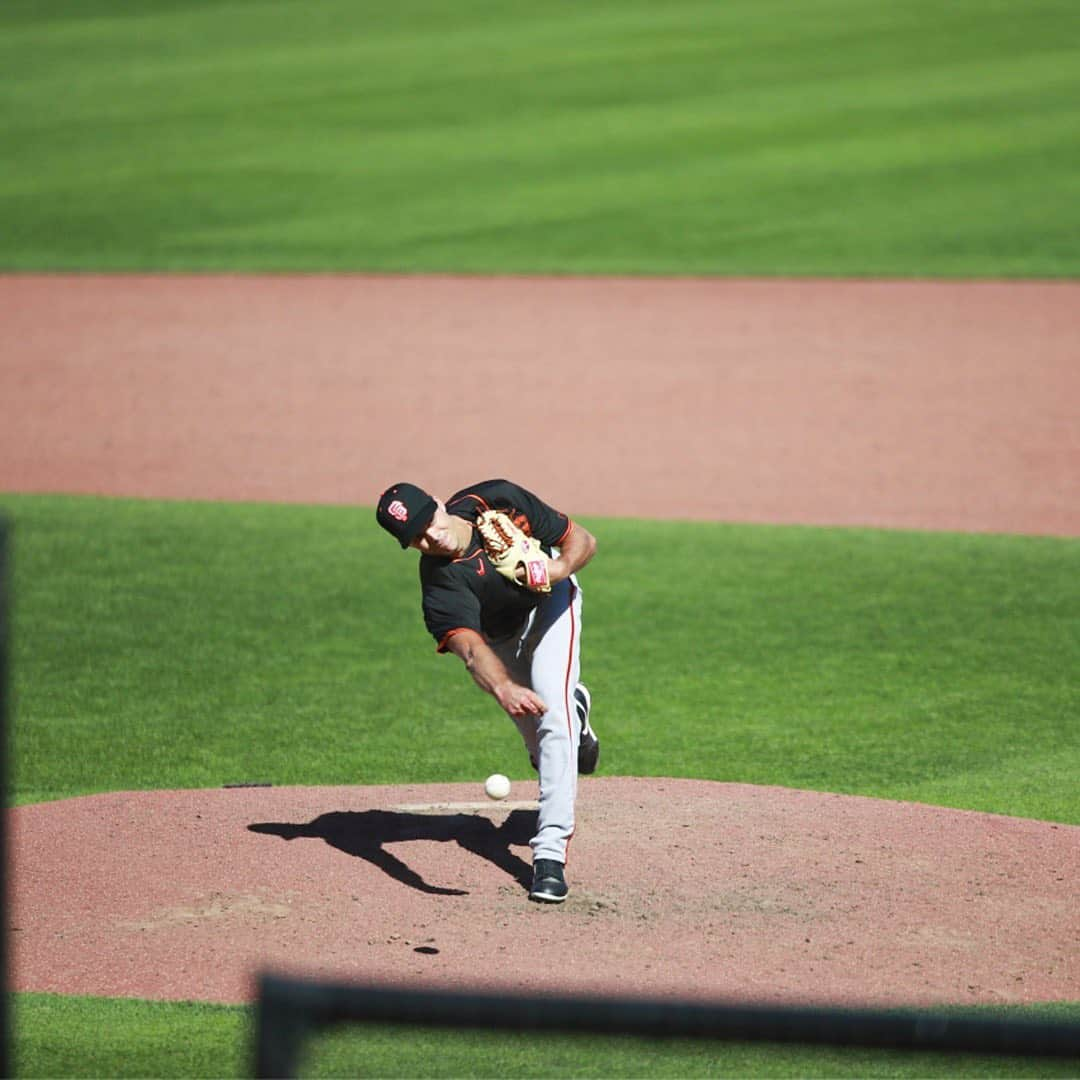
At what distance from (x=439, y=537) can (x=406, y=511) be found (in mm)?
157

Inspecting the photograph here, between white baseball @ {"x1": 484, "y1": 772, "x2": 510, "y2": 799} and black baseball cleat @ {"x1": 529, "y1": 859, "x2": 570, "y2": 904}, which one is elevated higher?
white baseball @ {"x1": 484, "y1": 772, "x2": 510, "y2": 799}

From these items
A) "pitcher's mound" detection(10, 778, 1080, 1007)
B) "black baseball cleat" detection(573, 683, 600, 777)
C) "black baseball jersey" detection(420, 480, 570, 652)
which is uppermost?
"black baseball jersey" detection(420, 480, 570, 652)

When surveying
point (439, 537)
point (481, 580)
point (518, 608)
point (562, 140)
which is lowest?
point (518, 608)

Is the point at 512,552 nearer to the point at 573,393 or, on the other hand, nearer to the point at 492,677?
the point at 492,677

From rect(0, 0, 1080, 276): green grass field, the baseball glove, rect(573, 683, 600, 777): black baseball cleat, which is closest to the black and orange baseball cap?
the baseball glove

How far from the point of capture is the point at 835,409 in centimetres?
1582

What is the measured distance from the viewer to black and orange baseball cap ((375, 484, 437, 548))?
19.8 ft

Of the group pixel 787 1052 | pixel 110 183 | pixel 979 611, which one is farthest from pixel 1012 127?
pixel 787 1052

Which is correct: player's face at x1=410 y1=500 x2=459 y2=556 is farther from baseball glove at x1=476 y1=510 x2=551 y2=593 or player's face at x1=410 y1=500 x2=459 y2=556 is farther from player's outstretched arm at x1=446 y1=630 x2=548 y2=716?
player's outstretched arm at x1=446 y1=630 x2=548 y2=716

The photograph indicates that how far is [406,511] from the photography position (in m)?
6.04

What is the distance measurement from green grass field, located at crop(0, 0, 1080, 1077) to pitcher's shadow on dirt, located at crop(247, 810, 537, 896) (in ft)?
2.70

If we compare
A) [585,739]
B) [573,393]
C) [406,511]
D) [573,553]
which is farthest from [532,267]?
[406,511]

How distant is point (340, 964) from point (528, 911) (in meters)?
0.77

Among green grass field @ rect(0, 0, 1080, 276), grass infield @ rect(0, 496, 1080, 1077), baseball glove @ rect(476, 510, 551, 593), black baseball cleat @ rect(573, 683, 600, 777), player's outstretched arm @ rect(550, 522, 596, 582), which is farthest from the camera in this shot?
green grass field @ rect(0, 0, 1080, 276)
